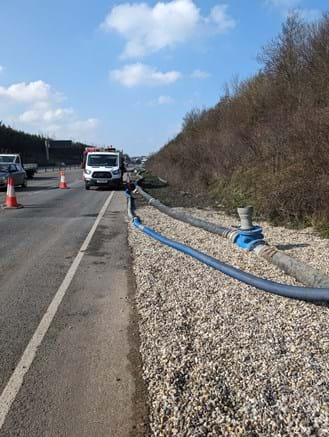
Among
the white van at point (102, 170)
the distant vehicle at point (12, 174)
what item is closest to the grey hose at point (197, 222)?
the white van at point (102, 170)

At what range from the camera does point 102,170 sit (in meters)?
26.5

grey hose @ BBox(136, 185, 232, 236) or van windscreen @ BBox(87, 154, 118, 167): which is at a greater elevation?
van windscreen @ BBox(87, 154, 118, 167)

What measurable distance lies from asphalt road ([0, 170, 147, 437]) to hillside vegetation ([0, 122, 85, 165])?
254 ft

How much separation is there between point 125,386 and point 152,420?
0.55m

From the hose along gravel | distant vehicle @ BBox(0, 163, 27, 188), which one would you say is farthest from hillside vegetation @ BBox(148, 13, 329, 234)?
distant vehicle @ BBox(0, 163, 27, 188)

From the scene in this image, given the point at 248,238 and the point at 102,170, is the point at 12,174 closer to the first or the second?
the point at 102,170

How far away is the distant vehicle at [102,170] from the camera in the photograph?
86.4 feet

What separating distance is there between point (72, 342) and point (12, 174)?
75.2ft

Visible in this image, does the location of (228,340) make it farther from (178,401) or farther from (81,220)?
(81,220)

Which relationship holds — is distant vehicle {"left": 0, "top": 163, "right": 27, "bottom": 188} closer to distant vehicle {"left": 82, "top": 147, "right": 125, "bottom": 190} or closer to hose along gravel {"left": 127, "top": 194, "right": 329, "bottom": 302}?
distant vehicle {"left": 82, "top": 147, "right": 125, "bottom": 190}

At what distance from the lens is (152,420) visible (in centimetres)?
310

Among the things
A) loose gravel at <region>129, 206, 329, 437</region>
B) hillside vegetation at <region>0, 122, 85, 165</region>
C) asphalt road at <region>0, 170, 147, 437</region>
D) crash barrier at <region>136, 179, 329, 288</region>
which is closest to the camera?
loose gravel at <region>129, 206, 329, 437</region>

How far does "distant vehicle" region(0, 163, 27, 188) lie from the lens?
24.7m

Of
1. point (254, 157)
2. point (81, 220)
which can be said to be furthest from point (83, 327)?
point (254, 157)
